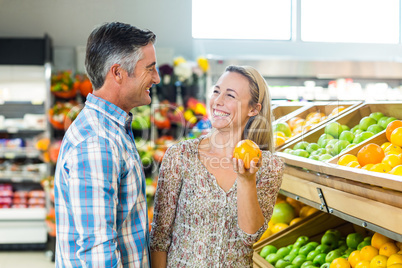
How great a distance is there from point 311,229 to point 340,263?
0.55 m

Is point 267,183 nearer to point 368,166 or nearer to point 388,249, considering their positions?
point 368,166

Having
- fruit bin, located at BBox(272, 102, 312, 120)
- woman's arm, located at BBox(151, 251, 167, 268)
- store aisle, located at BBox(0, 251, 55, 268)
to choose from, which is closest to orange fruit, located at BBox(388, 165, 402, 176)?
woman's arm, located at BBox(151, 251, 167, 268)

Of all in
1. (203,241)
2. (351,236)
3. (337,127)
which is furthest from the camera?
(337,127)

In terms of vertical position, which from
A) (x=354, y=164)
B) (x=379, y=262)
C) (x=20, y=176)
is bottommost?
(x=20, y=176)

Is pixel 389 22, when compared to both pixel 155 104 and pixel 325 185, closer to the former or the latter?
pixel 155 104

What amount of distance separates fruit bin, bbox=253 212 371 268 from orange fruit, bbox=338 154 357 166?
0.61m

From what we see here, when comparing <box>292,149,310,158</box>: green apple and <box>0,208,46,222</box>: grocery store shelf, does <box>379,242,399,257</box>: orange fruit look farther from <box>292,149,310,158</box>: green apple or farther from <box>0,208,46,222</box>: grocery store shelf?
<box>0,208,46,222</box>: grocery store shelf

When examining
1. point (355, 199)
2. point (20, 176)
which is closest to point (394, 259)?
point (355, 199)

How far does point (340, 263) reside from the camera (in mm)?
1953

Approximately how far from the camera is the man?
118 cm

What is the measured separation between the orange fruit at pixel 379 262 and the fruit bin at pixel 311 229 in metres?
0.64

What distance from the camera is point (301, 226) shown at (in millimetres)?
2516

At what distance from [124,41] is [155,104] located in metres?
3.91

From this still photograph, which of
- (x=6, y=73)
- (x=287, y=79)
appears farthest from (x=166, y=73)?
(x=6, y=73)
